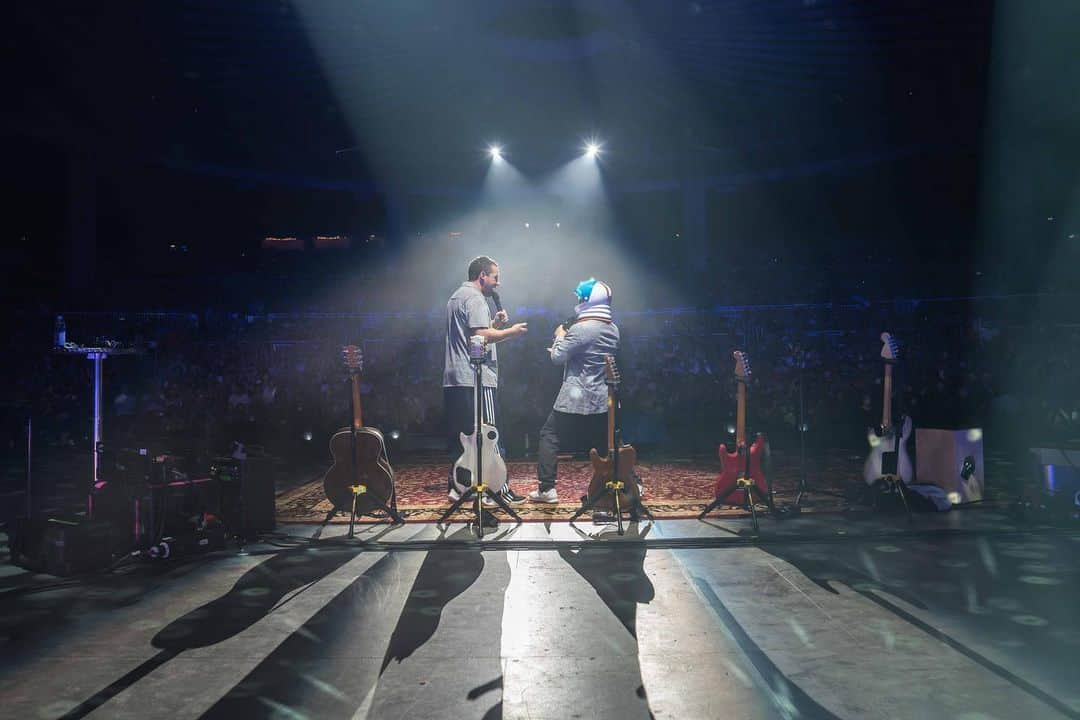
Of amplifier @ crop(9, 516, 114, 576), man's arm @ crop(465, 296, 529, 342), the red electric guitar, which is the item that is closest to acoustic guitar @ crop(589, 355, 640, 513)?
the red electric guitar

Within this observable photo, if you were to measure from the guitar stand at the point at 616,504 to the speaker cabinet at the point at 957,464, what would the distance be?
2.18 meters

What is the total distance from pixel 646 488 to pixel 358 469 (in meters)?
2.55

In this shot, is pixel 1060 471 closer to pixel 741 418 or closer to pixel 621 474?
pixel 741 418

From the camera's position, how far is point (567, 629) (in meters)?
3.05

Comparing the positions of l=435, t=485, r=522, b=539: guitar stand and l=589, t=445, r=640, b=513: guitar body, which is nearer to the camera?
l=435, t=485, r=522, b=539: guitar stand

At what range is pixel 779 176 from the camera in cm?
2081

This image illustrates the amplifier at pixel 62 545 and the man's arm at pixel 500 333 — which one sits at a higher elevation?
the man's arm at pixel 500 333

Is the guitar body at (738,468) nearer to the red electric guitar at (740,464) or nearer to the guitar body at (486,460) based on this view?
the red electric guitar at (740,464)

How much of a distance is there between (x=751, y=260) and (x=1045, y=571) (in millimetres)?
17504

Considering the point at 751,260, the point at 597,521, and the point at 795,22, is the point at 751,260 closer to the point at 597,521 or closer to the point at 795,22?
the point at 795,22

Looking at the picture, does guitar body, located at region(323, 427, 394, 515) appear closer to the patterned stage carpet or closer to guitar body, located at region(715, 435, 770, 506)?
the patterned stage carpet

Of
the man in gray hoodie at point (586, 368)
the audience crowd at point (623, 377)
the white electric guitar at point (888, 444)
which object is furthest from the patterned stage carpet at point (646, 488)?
the audience crowd at point (623, 377)

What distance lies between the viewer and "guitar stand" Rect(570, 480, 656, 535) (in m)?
4.84

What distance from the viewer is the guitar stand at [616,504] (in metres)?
4.84
